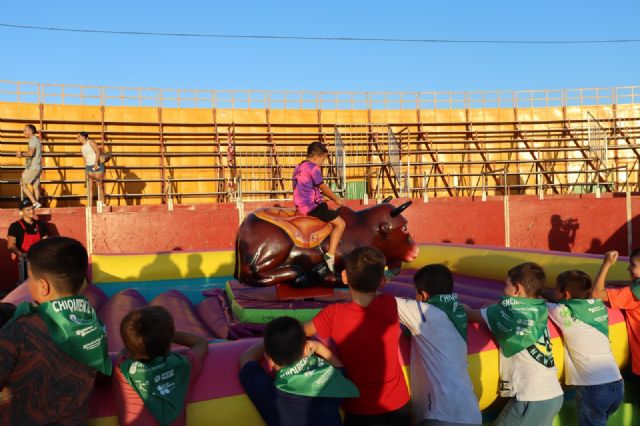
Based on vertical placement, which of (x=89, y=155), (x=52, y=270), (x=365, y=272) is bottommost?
(x=365, y=272)

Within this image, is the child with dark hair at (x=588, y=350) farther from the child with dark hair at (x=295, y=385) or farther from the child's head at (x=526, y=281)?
the child with dark hair at (x=295, y=385)

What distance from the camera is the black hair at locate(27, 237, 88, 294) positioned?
6.24 feet

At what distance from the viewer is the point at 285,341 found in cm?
213

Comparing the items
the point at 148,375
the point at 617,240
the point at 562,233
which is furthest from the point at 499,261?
the point at 617,240

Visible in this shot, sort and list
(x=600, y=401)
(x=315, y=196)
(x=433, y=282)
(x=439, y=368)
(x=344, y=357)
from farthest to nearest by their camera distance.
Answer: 1. (x=315, y=196)
2. (x=600, y=401)
3. (x=433, y=282)
4. (x=439, y=368)
5. (x=344, y=357)

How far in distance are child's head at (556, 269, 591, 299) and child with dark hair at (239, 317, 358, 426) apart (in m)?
1.51

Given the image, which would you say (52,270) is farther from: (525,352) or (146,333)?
(525,352)

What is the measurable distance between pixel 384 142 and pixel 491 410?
1240cm

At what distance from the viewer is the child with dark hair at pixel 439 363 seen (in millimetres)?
2498

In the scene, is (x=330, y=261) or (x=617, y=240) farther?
(x=617, y=240)

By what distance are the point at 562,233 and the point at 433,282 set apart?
29.2 ft

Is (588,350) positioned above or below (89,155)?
below

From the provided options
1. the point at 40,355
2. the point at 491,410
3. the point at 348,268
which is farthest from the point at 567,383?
the point at 40,355

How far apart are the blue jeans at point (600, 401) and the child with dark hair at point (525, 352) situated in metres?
0.34
